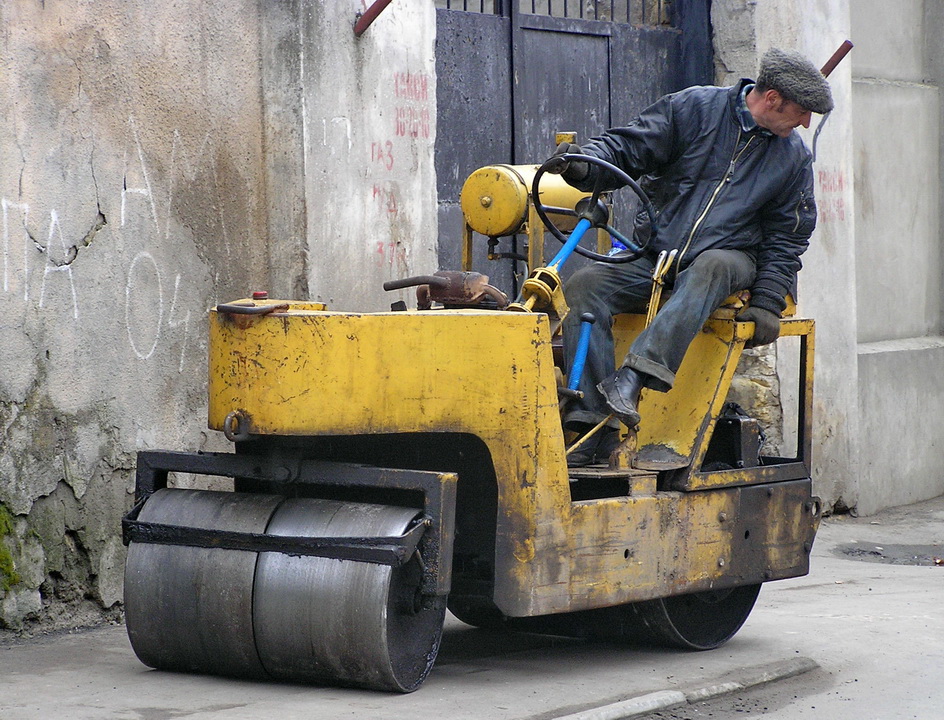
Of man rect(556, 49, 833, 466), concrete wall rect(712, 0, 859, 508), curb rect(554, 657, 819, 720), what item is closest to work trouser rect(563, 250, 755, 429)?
man rect(556, 49, 833, 466)

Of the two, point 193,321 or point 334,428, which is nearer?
point 334,428

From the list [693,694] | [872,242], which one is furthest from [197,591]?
[872,242]

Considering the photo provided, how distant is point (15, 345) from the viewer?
5.43m

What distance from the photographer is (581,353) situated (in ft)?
16.8

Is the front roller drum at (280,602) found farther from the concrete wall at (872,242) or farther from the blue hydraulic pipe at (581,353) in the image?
the concrete wall at (872,242)

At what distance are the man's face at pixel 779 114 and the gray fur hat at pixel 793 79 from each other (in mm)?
24

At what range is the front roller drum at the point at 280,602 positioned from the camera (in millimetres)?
4340

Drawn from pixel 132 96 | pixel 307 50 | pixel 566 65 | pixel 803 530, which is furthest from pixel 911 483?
pixel 132 96

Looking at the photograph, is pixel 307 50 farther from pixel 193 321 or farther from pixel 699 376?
pixel 699 376

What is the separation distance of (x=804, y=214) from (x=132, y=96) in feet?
8.51

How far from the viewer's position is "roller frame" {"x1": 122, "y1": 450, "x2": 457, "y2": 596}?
14.2 feet

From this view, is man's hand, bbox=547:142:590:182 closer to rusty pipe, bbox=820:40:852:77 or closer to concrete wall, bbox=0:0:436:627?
concrete wall, bbox=0:0:436:627

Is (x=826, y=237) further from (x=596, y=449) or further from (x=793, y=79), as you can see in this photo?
(x=596, y=449)

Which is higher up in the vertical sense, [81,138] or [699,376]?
[81,138]
